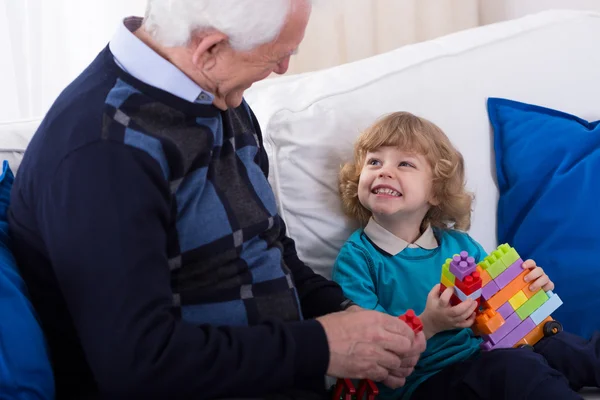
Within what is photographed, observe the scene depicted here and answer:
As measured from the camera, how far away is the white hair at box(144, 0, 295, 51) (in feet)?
3.61

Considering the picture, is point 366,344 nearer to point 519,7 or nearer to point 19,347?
point 19,347

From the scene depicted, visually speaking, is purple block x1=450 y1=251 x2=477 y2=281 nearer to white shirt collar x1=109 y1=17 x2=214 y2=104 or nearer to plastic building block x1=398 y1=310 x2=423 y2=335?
plastic building block x1=398 y1=310 x2=423 y2=335

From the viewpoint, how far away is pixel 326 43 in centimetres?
251

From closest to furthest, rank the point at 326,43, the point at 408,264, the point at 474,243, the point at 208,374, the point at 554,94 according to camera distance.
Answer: the point at 208,374
the point at 408,264
the point at 474,243
the point at 554,94
the point at 326,43

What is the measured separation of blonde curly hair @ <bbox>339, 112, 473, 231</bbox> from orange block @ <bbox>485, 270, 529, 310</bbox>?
0.25 m

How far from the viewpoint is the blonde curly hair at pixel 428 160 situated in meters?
1.62

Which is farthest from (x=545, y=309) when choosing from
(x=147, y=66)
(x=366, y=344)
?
(x=147, y=66)

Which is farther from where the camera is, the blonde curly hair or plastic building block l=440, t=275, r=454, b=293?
the blonde curly hair

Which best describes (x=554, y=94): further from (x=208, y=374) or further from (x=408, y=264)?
(x=208, y=374)

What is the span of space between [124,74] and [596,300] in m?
1.06

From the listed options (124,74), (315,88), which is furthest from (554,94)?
A: (124,74)

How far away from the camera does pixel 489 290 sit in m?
1.44

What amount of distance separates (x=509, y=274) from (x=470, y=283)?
125mm

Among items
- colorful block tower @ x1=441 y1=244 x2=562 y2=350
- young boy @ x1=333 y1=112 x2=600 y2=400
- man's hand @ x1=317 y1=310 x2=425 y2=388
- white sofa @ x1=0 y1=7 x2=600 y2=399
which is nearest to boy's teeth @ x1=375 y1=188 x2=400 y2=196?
young boy @ x1=333 y1=112 x2=600 y2=400
